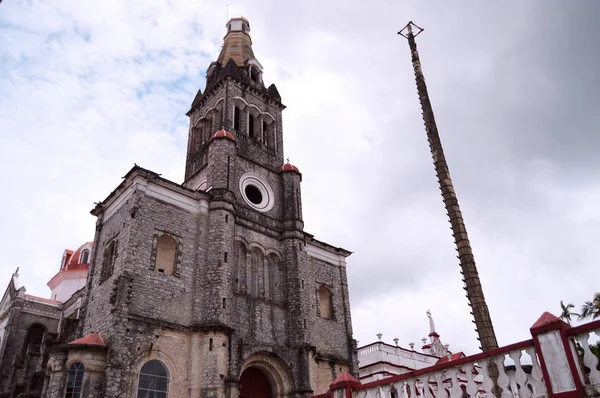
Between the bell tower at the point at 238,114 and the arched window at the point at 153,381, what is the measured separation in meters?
10.9

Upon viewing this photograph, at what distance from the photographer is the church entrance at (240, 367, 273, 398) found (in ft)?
73.5

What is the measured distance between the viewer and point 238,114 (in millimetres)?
30891

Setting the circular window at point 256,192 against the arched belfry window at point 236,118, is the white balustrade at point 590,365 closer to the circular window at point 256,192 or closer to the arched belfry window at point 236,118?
the circular window at point 256,192

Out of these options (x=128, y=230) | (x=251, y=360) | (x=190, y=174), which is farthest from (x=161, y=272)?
(x=190, y=174)

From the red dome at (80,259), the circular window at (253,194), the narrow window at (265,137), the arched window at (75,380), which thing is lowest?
the arched window at (75,380)

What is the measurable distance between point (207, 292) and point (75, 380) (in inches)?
241

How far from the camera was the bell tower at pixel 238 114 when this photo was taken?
29297 millimetres

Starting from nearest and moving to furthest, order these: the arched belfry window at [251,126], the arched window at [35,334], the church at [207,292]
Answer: the church at [207,292] < the arched window at [35,334] < the arched belfry window at [251,126]

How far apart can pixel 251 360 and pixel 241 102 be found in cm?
1593

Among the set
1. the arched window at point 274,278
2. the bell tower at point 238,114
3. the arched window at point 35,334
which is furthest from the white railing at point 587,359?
the arched window at point 35,334

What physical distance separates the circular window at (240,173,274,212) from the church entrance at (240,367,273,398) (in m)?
8.59

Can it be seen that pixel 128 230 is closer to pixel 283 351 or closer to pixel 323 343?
pixel 283 351

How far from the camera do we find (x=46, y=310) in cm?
3238

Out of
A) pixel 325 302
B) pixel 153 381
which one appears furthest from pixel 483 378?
pixel 325 302
